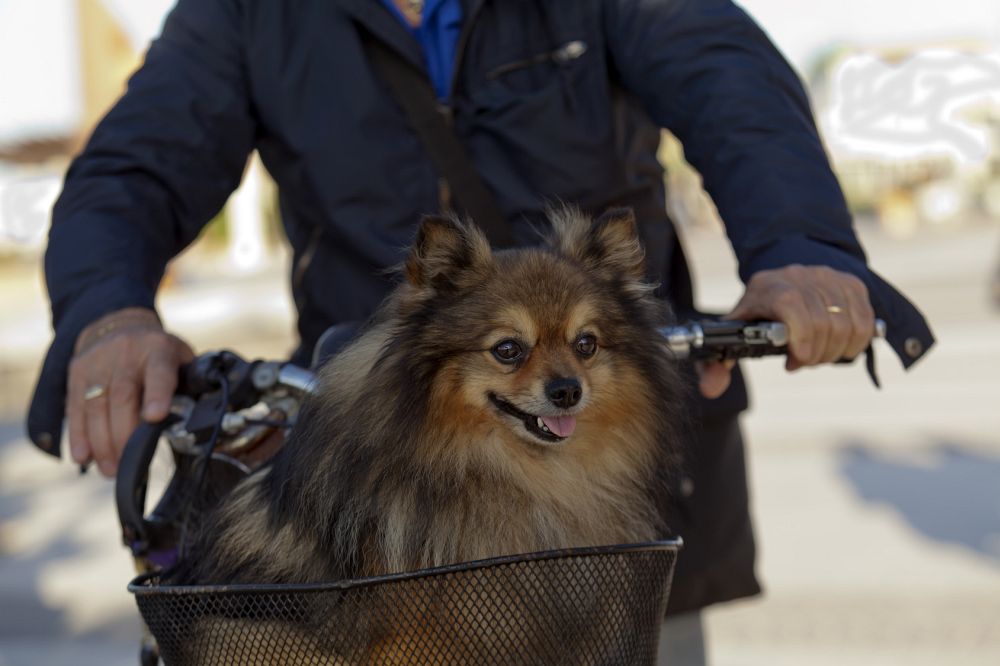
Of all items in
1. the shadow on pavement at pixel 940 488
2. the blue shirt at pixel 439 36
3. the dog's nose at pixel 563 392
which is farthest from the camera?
the shadow on pavement at pixel 940 488

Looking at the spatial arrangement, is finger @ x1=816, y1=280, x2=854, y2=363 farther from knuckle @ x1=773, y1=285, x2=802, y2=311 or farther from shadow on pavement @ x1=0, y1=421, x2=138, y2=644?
shadow on pavement @ x1=0, y1=421, x2=138, y2=644

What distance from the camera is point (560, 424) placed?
2.15 m

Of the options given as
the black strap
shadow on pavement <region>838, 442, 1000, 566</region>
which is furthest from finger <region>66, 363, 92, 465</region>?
shadow on pavement <region>838, 442, 1000, 566</region>

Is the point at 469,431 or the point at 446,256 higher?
the point at 446,256

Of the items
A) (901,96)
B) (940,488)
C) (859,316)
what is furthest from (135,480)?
(901,96)

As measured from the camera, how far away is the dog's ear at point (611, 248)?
2332 mm

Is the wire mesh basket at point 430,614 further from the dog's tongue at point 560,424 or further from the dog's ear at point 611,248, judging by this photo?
the dog's ear at point 611,248

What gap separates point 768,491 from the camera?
7.64 metres

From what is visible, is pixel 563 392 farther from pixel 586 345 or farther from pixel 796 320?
pixel 796 320

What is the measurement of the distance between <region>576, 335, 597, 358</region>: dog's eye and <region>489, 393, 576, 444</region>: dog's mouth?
167 millimetres

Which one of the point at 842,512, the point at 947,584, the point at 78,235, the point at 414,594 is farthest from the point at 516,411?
the point at 842,512

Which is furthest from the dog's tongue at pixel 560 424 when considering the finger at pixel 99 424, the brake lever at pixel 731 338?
the finger at pixel 99 424

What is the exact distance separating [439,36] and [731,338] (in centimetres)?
113

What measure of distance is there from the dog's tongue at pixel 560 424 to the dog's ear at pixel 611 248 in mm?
346
